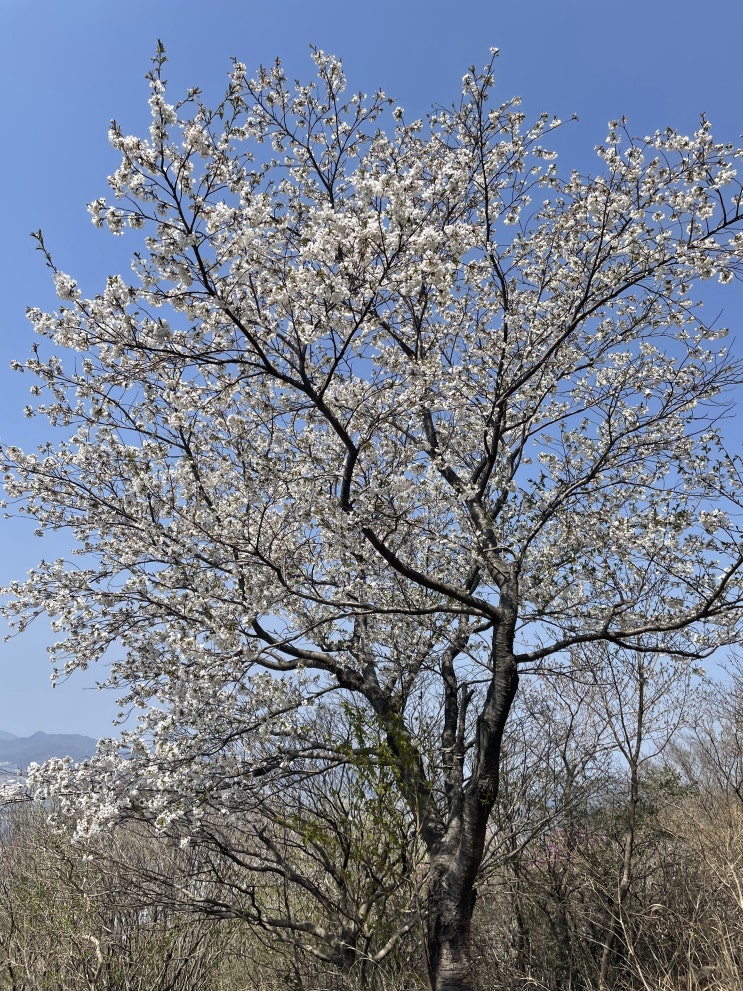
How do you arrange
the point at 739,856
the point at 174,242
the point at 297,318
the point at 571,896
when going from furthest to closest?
the point at 571,896, the point at 739,856, the point at 297,318, the point at 174,242

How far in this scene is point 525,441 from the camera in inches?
276

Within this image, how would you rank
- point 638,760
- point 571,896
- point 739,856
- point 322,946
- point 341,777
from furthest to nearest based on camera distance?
1. point 571,896
2. point 638,760
3. point 322,946
4. point 739,856
5. point 341,777

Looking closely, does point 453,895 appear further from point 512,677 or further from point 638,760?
point 638,760

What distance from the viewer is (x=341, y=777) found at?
523 centimetres

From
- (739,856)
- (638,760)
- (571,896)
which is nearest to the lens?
(739,856)

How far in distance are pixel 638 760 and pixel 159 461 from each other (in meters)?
5.53

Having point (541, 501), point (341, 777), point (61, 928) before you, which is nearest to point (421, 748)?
point (341, 777)

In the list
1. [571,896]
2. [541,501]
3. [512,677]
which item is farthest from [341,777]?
[571,896]

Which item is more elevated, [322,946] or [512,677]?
[512,677]

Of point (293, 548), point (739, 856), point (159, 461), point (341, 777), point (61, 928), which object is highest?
point (159, 461)

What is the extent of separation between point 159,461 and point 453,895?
4.42 metres

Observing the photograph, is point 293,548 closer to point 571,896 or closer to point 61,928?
point 61,928

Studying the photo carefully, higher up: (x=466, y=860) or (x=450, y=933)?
(x=466, y=860)

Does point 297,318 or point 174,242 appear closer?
point 174,242
